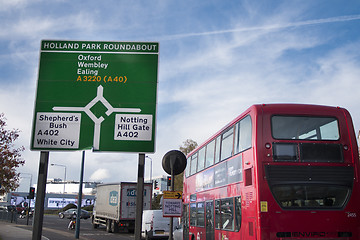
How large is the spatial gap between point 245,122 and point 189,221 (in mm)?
7275

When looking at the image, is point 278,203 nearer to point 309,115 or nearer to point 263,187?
point 263,187

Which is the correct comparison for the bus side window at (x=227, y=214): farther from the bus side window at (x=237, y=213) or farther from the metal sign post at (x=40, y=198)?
the metal sign post at (x=40, y=198)

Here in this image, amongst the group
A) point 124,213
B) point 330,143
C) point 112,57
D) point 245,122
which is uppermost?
point 112,57

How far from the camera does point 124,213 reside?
27203 mm

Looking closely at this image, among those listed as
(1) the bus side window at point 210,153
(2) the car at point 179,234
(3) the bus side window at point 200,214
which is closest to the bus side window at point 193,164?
(3) the bus side window at point 200,214

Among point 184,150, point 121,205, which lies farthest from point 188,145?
point 121,205

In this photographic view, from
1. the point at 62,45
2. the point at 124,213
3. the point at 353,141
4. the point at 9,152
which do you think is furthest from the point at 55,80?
the point at 124,213

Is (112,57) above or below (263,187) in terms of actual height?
above

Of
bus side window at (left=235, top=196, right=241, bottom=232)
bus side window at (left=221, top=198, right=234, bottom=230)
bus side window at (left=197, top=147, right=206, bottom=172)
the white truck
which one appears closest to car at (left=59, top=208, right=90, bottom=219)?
the white truck

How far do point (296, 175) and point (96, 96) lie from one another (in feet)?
14.7

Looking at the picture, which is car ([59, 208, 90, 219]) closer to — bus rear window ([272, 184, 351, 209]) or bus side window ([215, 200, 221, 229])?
bus side window ([215, 200, 221, 229])

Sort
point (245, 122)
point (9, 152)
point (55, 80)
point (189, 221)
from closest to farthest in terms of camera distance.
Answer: point (55, 80), point (245, 122), point (189, 221), point (9, 152)

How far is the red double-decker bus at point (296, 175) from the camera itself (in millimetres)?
8062

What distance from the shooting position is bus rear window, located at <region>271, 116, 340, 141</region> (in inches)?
340
